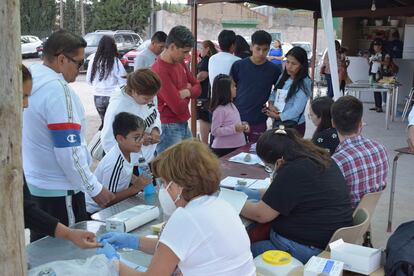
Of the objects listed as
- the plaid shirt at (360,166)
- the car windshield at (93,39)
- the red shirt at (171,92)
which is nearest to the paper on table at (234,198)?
the plaid shirt at (360,166)

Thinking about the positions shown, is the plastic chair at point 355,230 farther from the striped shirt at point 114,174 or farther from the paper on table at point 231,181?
the striped shirt at point 114,174

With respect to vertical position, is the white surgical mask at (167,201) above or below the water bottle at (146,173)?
above

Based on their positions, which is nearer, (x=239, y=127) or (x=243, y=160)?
(x=243, y=160)

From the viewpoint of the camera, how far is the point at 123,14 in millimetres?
27797

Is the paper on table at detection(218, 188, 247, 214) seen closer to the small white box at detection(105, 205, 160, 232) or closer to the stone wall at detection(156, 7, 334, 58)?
the small white box at detection(105, 205, 160, 232)

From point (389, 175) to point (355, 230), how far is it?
3.46 meters

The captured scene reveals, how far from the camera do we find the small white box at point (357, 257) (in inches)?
76.8

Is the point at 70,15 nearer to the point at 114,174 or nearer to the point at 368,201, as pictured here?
the point at 114,174

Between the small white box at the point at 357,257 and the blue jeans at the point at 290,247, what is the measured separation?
0.30 meters

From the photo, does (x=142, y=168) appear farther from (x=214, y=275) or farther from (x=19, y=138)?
(x=19, y=138)

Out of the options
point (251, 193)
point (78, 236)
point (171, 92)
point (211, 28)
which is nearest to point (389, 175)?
point (171, 92)

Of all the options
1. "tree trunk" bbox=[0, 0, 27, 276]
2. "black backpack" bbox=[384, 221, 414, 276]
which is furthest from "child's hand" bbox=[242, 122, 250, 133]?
"tree trunk" bbox=[0, 0, 27, 276]

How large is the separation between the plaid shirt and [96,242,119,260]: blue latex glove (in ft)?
4.65

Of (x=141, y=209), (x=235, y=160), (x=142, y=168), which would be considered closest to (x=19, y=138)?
(x=141, y=209)
